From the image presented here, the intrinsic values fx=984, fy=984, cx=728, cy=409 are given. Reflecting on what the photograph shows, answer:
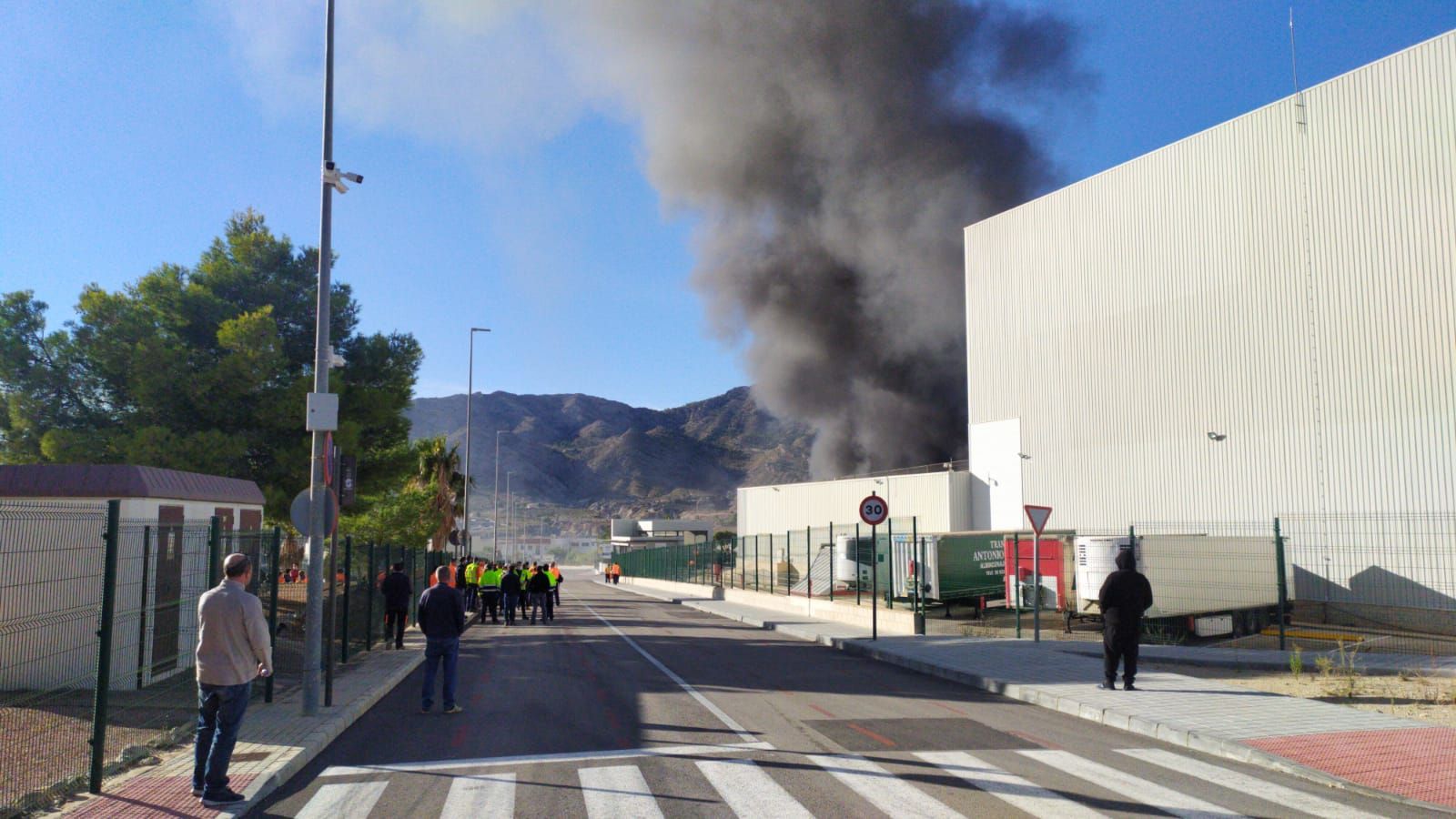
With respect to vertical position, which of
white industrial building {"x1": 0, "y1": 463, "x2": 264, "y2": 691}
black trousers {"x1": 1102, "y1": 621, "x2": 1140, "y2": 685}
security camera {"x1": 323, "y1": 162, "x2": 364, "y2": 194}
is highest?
security camera {"x1": 323, "y1": 162, "x2": 364, "y2": 194}

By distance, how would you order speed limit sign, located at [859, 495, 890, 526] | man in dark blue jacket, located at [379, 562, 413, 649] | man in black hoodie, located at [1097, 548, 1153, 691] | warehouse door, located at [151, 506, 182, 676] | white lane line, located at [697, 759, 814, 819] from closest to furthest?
1. white lane line, located at [697, 759, 814, 819]
2. warehouse door, located at [151, 506, 182, 676]
3. man in black hoodie, located at [1097, 548, 1153, 691]
4. man in dark blue jacket, located at [379, 562, 413, 649]
5. speed limit sign, located at [859, 495, 890, 526]

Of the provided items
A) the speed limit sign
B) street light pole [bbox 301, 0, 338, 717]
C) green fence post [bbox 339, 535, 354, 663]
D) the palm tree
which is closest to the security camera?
street light pole [bbox 301, 0, 338, 717]

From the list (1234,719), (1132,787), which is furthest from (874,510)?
(1132,787)

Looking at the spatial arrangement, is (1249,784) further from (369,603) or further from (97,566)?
(369,603)

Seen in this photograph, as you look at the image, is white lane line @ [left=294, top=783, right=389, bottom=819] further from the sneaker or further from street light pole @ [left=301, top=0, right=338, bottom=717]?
street light pole @ [left=301, top=0, right=338, bottom=717]

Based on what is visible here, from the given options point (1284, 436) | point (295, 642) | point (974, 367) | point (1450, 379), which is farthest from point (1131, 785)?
point (974, 367)

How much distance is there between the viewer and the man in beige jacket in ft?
20.0

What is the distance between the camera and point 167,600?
10.5 meters

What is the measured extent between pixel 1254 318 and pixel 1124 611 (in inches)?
827

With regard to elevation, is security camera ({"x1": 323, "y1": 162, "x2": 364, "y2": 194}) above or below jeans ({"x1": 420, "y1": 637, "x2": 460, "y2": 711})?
above

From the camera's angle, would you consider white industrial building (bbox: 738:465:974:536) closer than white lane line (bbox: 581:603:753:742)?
No

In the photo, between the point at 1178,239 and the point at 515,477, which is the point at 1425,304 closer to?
the point at 1178,239

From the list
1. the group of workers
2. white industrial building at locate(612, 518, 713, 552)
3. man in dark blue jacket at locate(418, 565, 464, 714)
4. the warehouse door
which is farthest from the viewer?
white industrial building at locate(612, 518, 713, 552)

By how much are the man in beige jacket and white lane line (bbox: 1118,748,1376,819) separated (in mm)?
6506
